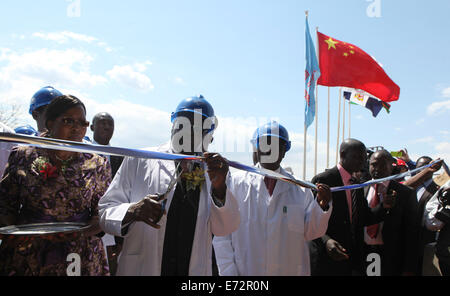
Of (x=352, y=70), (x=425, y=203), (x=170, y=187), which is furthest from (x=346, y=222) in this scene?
(x=352, y=70)

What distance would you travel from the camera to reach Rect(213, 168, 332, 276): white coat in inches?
132

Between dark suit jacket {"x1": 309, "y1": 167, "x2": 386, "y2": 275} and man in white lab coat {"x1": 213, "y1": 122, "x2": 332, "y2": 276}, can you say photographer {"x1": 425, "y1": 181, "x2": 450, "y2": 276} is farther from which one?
man in white lab coat {"x1": 213, "y1": 122, "x2": 332, "y2": 276}

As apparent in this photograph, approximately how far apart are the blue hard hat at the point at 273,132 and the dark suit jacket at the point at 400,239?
1.66 m

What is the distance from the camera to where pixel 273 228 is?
3.41 meters

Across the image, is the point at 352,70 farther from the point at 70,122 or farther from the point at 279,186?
the point at 70,122

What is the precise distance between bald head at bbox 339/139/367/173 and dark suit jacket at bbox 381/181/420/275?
20.5 inches

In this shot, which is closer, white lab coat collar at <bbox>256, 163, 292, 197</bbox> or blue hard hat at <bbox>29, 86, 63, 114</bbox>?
white lab coat collar at <bbox>256, 163, 292, 197</bbox>

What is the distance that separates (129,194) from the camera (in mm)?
2846

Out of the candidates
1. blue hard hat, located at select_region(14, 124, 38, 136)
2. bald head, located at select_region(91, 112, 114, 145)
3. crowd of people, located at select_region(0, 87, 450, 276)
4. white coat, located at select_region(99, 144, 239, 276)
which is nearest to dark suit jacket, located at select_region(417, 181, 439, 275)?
crowd of people, located at select_region(0, 87, 450, 276)

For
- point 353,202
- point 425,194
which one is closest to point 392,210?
point 353,202

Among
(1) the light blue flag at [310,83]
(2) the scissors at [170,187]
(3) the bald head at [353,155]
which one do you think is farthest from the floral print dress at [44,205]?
(1) the light blue flag at [310,83]

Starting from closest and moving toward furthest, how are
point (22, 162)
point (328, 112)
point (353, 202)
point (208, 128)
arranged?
point (22, 162)
point (208, 128)
point (353, 202)
point (328, 112)
